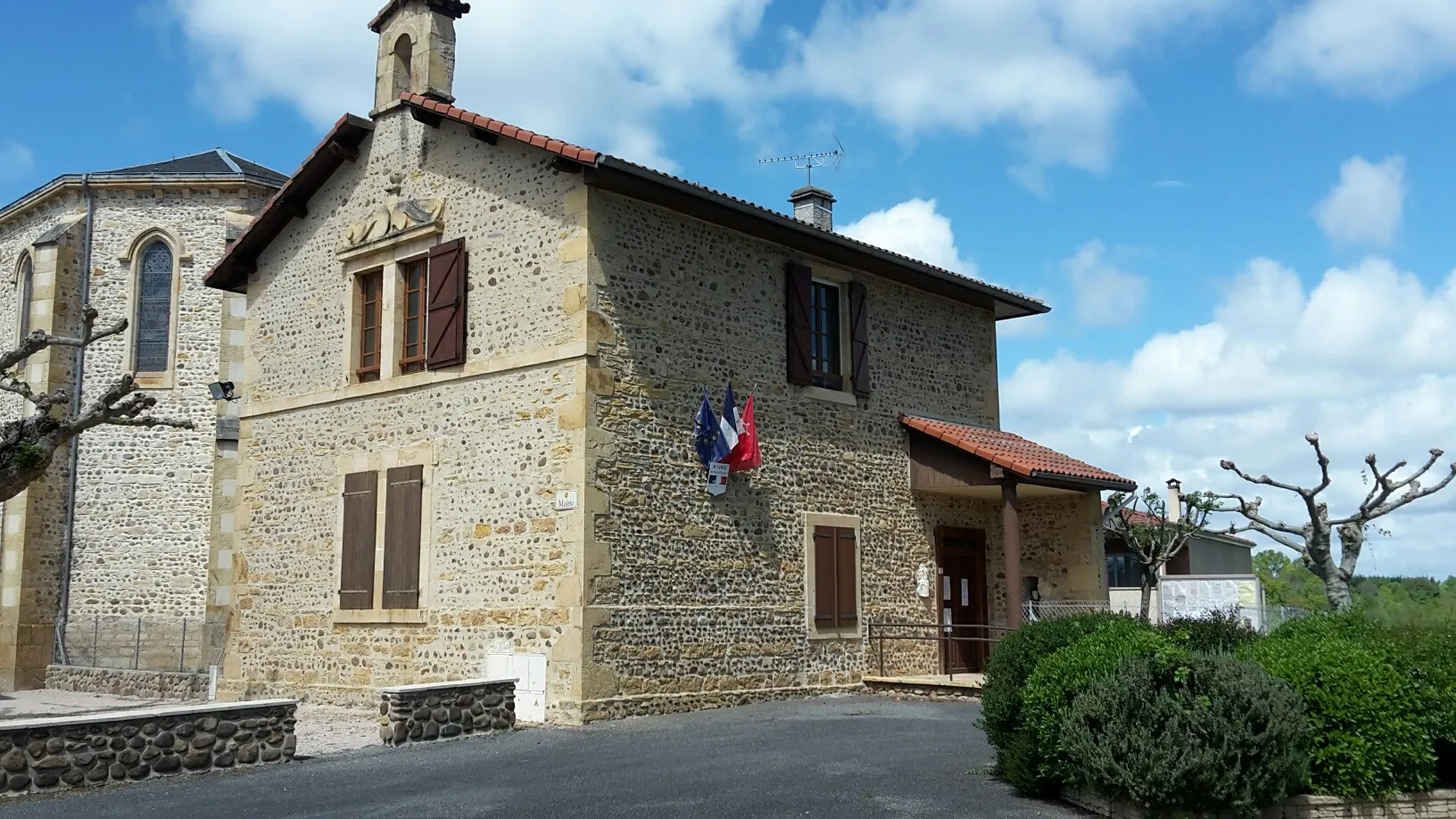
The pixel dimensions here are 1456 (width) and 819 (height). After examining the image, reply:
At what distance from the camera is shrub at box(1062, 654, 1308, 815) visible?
6688mm

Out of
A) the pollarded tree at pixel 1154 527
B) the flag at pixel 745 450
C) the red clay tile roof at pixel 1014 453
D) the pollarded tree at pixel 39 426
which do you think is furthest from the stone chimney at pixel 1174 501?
the pollarded tree at pixel 39 426

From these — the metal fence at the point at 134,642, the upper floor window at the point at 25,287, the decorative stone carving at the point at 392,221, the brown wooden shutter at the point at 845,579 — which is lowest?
the metal fence at the point at 134,642

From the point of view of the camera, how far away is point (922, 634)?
15.1 m

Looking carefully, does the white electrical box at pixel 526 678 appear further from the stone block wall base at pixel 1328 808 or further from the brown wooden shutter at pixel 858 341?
the stone block wall base at pixel 1328 808

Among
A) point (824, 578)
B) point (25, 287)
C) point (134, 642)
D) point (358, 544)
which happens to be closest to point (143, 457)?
point (134, 642)

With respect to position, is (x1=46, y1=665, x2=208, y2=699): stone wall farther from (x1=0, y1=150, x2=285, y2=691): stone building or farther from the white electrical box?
the white electrical box

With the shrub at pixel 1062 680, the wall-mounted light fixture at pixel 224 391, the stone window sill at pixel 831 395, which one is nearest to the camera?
the shrub at pixel 1062 680

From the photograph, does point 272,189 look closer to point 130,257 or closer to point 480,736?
point 130,257

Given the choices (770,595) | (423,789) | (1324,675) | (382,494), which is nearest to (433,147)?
(382,494)

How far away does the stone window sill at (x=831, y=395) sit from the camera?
553 inches

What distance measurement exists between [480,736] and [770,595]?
3657 millimetres

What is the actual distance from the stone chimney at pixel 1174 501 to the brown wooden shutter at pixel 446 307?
14.6 meters

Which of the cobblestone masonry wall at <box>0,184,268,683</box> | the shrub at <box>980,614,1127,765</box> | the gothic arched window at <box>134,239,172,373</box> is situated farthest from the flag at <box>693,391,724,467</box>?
the gothic arched window at <box>134,239,172,373</box>

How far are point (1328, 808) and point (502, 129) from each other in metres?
9.38
